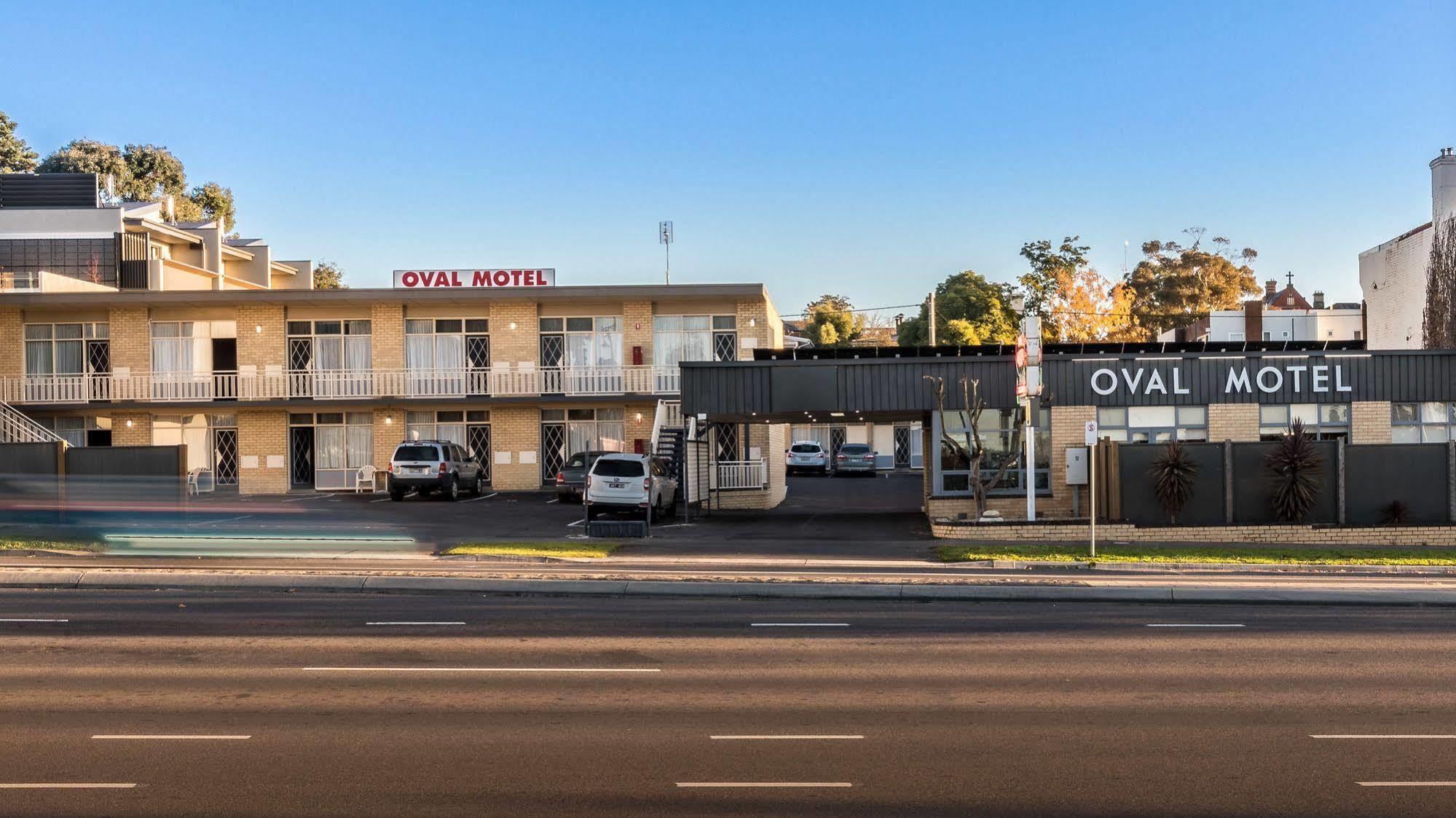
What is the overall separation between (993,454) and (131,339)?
29.6 m

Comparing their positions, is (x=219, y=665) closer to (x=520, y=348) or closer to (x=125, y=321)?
(x=520, y=348)

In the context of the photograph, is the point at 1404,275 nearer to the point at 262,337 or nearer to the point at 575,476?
the point at 575,476

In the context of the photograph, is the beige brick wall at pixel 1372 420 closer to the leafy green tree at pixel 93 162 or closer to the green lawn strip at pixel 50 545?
the green lawn strip at pixel 50 545

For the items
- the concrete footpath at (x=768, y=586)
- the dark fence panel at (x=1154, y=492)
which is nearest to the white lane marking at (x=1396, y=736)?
the concrete footpath at (x=768, y=586)

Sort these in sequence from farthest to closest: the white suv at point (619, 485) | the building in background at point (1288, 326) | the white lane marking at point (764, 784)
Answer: the building in background at point (1288, 326)
the white suv at point (619, 485)
the white lane marking at point (764, 784)

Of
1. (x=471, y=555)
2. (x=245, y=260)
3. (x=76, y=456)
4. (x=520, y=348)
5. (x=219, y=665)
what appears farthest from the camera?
(x=245, y=260)

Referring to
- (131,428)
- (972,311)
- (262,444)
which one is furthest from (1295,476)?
(972,311)

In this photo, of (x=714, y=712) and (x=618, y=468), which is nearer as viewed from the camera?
(x=714, y=712)

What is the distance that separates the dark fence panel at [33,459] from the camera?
2728 cm

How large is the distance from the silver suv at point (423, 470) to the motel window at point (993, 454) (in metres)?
14.9

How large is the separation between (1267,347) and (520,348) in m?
23.7

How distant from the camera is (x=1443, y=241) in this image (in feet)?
151

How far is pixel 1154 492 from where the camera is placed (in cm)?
2964

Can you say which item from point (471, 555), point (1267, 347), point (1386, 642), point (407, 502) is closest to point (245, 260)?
point (407, 502)
